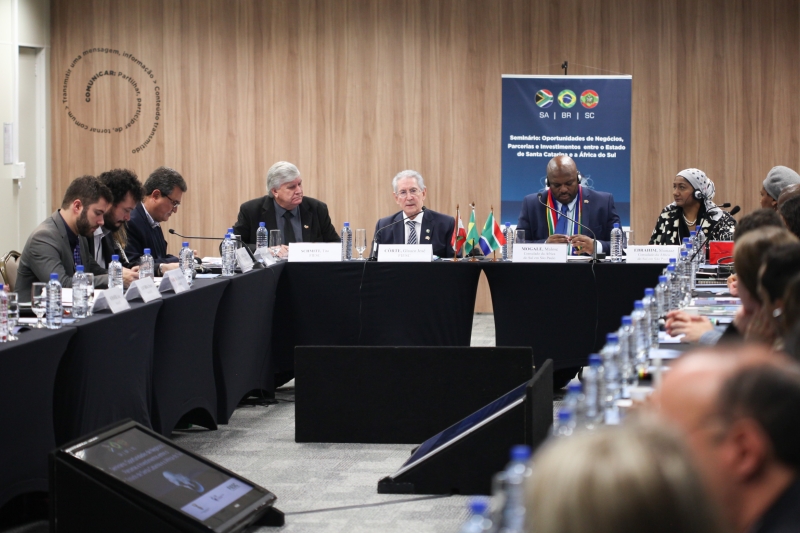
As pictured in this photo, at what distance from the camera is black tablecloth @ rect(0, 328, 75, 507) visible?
9.06 ft

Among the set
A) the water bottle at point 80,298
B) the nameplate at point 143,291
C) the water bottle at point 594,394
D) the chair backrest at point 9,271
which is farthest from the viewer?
the chair backrest at point 9,271

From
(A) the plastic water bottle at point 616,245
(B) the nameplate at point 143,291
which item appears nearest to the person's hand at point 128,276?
(B) the nameplate at point 143,291

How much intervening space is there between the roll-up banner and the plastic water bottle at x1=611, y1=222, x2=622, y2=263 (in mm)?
2388

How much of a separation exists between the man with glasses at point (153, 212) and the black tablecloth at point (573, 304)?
2084 mm

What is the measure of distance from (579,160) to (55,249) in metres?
4.99

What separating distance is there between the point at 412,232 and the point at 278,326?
1215 millimetres

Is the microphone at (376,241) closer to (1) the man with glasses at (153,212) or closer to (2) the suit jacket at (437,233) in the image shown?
(2) the suit jacket at (437,233)

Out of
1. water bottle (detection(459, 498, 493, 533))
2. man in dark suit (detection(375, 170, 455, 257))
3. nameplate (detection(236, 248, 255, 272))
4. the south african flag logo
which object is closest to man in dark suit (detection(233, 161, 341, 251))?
man in dark suit (detection(375, 170, 455, 257))

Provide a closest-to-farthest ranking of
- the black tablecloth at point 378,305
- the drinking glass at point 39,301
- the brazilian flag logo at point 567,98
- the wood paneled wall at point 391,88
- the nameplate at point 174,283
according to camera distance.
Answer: the drinking glass at point 39,301, the nameplate at point 174,283, the black tablecloth at point 378,305, the brazilian flag logo at point 567,98, the wood paneled wall at point 391,88

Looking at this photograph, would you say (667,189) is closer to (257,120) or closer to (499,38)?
(499,38)

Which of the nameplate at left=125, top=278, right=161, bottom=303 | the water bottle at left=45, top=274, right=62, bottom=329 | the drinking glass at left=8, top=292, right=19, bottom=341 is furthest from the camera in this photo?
the nameplate at left=125, top=278, right=161, bottom=303

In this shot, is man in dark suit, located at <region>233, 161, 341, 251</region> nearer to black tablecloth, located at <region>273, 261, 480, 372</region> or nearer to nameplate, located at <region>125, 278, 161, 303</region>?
black tablecloth, located at <region>273, 261, 480, 372</region>

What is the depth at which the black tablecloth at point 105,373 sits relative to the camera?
10.5ft

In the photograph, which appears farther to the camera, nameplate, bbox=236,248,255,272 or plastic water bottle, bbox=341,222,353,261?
plastic water bottle, bbox=341,222,353,261
